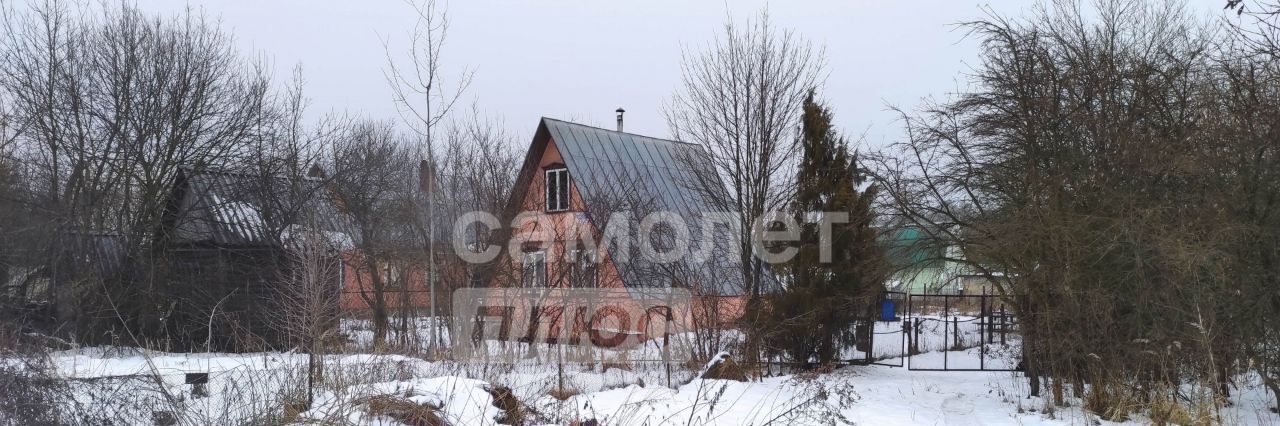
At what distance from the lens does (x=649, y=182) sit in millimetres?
18312

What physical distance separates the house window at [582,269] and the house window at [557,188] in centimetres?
456

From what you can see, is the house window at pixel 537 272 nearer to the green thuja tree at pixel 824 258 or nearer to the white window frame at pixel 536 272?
the white window frame at pixel 536 272

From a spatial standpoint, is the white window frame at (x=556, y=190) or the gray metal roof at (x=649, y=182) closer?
the gray metal roof at (x=649, y=182)

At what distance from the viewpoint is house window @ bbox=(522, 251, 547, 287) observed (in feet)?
47.0

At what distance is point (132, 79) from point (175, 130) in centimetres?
111

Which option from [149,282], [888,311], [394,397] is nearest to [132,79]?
[149,282]

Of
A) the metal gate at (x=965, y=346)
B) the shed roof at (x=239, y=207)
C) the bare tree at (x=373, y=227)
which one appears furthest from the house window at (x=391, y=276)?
the metal gate at (x=965, y=346)

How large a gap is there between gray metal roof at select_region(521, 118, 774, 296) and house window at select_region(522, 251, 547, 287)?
3.71 ft

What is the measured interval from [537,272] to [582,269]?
815 millimetres

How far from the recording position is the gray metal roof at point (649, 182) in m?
13.5

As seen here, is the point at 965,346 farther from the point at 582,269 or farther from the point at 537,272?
the point at 537,272

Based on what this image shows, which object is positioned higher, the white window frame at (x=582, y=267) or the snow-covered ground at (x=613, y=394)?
the white window frame at (x=582, y=267)

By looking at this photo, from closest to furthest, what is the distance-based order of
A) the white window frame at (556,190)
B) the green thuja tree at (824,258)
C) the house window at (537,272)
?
the green thuja tree at (824,258) < the house window at (537,272) < the white window frame at (556,190)

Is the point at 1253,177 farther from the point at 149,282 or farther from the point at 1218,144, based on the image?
the point at 149,282
